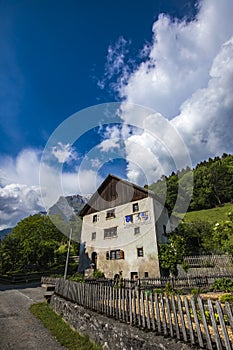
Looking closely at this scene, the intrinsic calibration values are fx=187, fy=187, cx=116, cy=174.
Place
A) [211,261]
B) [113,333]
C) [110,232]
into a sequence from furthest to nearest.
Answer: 1. [110,232]
2. [211,261]
3. [113,333]

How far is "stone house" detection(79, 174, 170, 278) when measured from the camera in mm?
20594

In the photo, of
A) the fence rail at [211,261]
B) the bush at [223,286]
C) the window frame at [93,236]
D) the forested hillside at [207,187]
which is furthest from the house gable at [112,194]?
the forested hillside at [207,187]

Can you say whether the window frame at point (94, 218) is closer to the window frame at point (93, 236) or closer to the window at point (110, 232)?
the window frame at point (93, 236)

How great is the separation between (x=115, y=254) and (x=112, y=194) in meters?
7.84

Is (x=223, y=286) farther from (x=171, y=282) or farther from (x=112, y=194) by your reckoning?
(x=112, y=194)

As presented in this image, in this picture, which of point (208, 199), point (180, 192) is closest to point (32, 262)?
point (180, 192)

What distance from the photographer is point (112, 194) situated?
26.4 m

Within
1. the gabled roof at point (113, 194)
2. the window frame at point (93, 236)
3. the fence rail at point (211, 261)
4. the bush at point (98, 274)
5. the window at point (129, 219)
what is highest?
the gabled roof at point (113, 194)

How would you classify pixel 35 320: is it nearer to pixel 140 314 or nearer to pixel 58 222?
pixel 140 314

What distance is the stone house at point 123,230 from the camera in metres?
20.6

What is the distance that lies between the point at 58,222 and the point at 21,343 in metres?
53.3

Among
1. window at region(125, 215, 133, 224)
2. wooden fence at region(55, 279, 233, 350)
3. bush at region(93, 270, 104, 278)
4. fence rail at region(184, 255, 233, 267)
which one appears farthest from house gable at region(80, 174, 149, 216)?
wooden fence at region(55, 279, 233, 350)

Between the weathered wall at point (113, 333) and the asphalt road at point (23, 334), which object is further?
the asphalt road at point (23, 334)

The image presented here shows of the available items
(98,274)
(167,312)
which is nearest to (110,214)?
Answer: (98,274)
